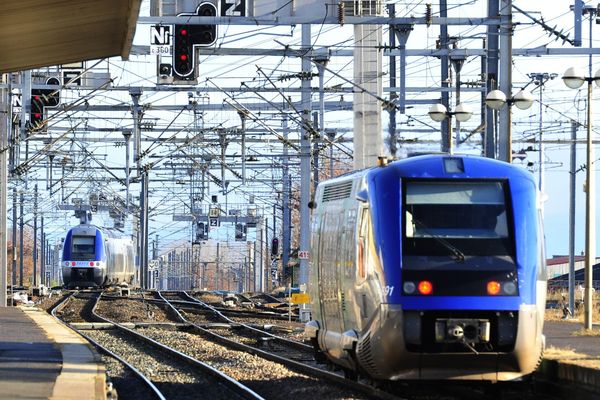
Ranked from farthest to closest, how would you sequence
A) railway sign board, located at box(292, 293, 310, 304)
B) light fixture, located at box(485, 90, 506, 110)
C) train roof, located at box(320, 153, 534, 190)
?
railway sign board, located at box(292, 293, 310, 304), light fixture, located at box(485, 90, 506, 110), train roof, located at box(320, 153, 534, 190)

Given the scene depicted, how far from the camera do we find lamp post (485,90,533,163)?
21609 millimetres

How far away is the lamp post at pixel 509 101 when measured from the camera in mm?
21609

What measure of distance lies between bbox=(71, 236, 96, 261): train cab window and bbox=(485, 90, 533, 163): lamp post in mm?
43346

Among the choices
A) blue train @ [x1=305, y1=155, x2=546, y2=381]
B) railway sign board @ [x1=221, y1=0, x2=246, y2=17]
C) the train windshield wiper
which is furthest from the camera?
railway sign board @ [x1=221, y1=0, x2=246, y2=17]

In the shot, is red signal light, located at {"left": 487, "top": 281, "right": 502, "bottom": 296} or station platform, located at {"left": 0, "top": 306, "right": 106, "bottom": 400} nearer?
red signal light, located at {"left": 487, "top": 281, "right": 502, "bottom": 296}

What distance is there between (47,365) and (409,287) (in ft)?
26.0

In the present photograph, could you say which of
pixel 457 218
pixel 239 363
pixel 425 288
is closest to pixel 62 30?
pixel 457 218

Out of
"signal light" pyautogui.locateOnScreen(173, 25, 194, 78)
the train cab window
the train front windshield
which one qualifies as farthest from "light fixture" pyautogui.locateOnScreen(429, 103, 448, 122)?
the train cab window

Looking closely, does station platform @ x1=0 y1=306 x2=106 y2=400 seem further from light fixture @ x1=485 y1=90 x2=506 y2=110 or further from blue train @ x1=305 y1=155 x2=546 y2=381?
light fixture @ x1=485 y1=90 x2=506 y2=110

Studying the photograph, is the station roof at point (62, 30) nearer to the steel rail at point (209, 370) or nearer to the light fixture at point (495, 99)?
the steel rail at point (209, 370)

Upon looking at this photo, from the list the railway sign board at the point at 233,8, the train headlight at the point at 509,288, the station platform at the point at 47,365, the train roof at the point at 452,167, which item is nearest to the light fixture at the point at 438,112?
the railway sign board at the point at 233,8

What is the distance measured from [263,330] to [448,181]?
56.4 feet

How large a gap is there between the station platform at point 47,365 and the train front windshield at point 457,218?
4.32 metres

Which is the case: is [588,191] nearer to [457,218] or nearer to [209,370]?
[209,370]
